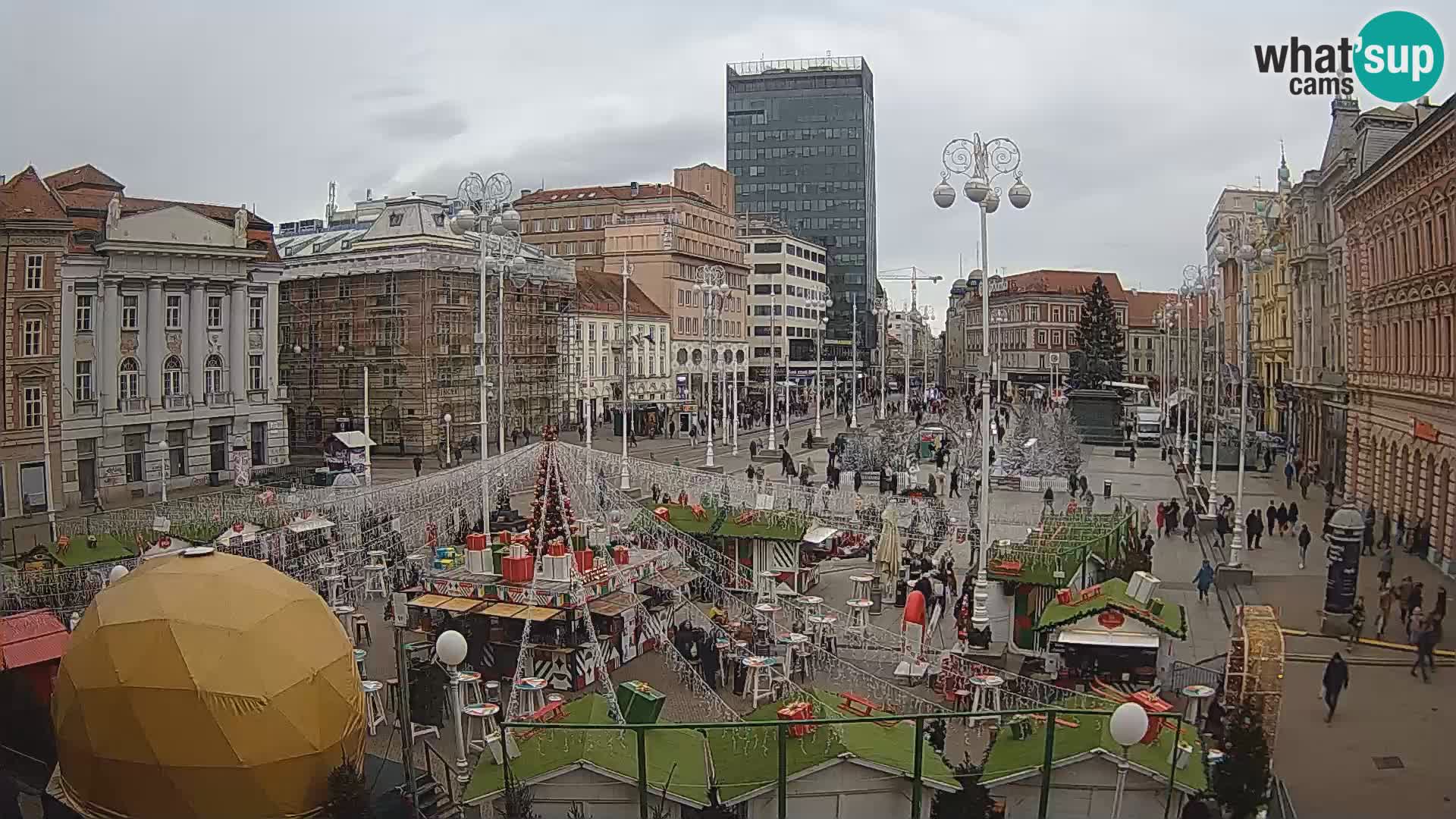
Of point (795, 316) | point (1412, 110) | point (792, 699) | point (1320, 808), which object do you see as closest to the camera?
point (1320, 808)

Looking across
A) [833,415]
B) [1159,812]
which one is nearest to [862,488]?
[1159,812]

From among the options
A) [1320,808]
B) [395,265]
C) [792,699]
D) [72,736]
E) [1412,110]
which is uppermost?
[1412,110]

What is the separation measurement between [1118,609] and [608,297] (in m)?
59.1

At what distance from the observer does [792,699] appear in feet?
47.5

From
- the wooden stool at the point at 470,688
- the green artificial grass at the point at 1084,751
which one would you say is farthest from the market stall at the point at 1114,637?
the wooden stool at the point at 470,688

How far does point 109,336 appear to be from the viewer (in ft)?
128

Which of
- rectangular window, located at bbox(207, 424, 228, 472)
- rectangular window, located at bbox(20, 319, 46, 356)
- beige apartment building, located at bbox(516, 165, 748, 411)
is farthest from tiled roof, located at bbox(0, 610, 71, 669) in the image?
beige apartment building, located at bbox(516, 165, 748, 411)

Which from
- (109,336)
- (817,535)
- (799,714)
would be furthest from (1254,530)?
(109,336)

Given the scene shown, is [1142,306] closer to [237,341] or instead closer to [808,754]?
[237,341]

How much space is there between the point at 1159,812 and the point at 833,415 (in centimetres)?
7229

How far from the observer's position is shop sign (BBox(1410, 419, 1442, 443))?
90.7 feet

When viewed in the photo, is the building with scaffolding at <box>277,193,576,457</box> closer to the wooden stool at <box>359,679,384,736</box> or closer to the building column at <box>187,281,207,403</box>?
the building column at <box>187,281,207,403</box>

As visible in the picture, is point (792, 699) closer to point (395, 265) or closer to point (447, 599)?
point (447, 599)

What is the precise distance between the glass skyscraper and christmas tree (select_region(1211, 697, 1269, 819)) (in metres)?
117
